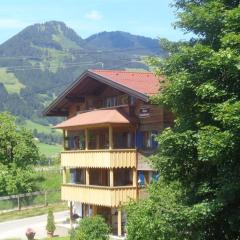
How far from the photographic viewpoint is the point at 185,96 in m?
18.3

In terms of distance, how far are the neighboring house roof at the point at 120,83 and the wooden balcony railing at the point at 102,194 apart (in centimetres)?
583

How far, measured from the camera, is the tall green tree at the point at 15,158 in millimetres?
53125

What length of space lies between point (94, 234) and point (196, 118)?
458 inches

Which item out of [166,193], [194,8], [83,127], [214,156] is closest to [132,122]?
[83,127]

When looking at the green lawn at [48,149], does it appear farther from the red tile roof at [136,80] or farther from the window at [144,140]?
the window at [144,140]

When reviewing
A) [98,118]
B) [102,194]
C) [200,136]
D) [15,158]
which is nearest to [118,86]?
[98,118]

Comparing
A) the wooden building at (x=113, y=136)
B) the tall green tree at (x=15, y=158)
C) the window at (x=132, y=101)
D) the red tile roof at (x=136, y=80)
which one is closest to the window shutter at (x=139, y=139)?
the wooden building at (x=113, y=136)

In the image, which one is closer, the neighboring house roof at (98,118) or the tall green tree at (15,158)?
the neighboring house roof at (98,118)

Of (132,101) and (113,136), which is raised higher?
(132,101)

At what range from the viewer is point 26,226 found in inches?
1684

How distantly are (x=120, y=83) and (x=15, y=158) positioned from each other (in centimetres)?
2358

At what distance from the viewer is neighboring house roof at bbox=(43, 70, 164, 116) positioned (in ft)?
106

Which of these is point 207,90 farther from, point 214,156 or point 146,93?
point 146,93

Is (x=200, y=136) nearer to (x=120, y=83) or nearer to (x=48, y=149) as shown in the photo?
(x=120, y=83)
